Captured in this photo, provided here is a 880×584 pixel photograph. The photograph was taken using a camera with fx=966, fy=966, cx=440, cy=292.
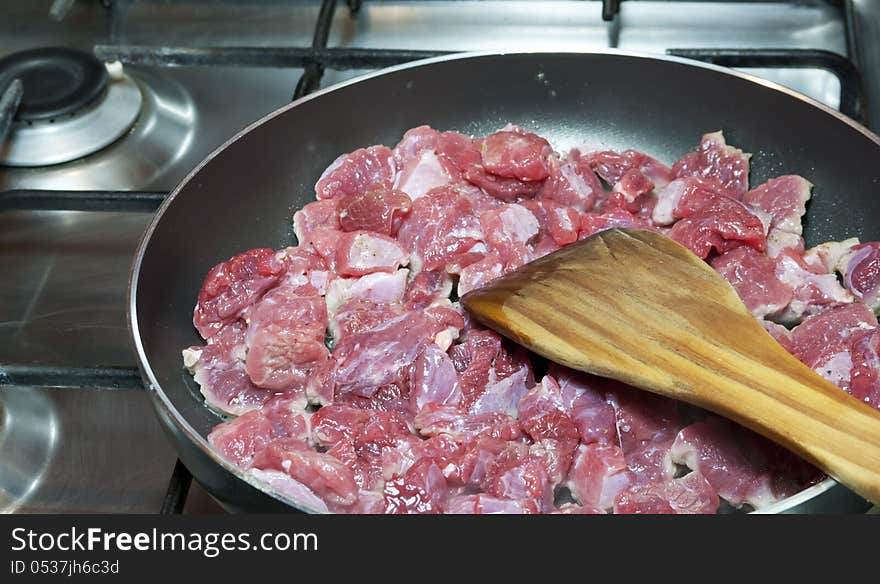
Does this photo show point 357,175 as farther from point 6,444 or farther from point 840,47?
point 840,47

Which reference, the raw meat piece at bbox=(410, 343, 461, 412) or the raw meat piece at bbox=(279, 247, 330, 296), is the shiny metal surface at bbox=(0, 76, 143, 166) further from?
the raw meat piece at bbox=(410, 343, 461, 412)

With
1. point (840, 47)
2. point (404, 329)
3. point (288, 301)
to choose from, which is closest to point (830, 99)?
point (840, 47)

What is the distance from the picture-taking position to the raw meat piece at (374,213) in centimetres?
188

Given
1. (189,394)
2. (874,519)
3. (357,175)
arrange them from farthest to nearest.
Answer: (357,175), (189,394), (874,519)

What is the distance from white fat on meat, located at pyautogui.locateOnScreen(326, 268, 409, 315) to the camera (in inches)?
71.1

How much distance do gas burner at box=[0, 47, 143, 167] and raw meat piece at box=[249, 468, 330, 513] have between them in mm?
1053

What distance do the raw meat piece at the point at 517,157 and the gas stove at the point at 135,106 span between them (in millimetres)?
275

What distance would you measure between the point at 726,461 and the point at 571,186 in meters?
0.66

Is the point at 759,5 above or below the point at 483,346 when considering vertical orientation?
above

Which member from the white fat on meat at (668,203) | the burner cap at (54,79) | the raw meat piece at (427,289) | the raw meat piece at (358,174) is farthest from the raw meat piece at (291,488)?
the burner cap at (54,79)

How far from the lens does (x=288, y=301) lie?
174 cm

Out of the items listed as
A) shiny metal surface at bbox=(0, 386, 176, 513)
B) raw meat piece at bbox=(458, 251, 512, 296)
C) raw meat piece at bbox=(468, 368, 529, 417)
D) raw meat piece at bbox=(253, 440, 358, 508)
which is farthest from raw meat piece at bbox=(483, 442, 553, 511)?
shiny metal surface at bbox=(0, 386, 176, 513)

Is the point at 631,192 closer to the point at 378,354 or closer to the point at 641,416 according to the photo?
the point at 641,416

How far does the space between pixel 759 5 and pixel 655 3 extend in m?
0.25
